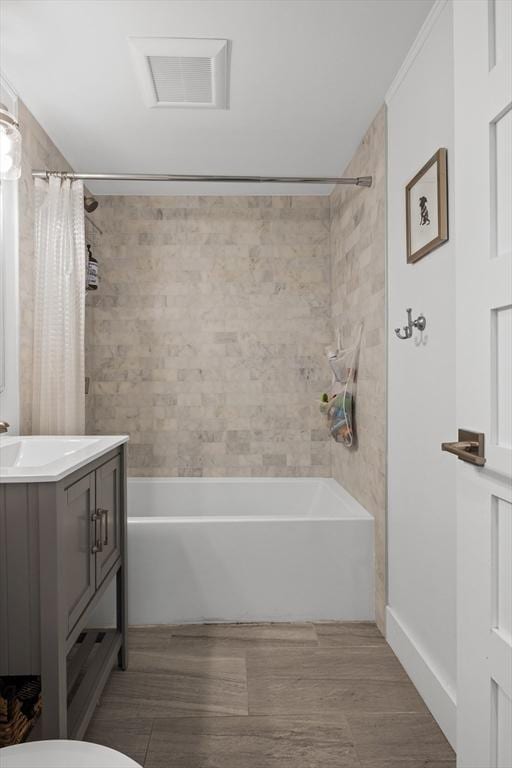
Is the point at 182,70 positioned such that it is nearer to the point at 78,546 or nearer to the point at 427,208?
the point at 427,208

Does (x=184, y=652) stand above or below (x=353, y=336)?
below

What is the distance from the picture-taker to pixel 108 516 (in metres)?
1.96

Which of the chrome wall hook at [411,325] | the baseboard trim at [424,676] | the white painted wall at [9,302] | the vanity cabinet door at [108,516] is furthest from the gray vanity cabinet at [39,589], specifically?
the chrome wall hook at [411,325]

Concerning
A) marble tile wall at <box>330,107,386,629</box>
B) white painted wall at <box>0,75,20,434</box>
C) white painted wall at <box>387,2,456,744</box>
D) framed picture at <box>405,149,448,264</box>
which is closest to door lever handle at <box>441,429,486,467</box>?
white painted wall at <box>387,2,456,744</box>

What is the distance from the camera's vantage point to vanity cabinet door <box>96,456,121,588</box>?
70.5 inches

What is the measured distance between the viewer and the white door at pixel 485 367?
889mm

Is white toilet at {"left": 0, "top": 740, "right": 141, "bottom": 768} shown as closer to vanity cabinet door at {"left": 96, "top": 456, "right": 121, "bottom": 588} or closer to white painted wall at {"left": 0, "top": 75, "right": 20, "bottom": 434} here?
vanity cabinet door at {"left": 96, "top": 456, "right": 121, "bottom": 588}

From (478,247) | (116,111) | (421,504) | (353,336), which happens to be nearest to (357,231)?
(353,336)

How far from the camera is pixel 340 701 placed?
1.98 m

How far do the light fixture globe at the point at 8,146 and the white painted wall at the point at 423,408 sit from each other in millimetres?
1403

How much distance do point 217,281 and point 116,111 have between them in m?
1.32

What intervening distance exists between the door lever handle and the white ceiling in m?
1.53

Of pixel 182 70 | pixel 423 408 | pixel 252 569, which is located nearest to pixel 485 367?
pixel 423 408

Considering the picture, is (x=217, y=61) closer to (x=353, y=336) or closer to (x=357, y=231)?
(x=357, y=231)
